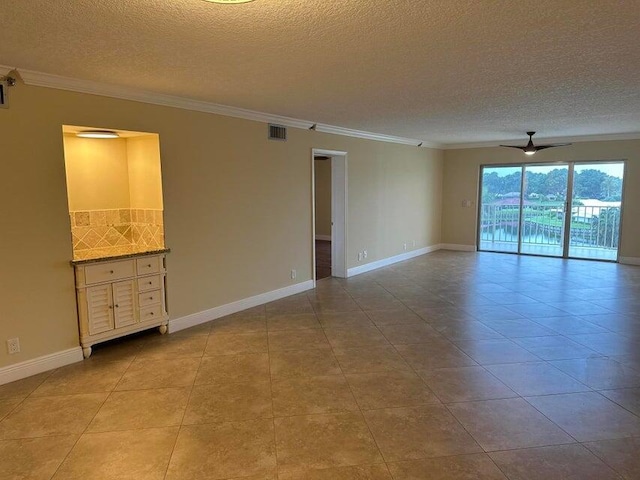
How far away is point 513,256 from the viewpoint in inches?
344

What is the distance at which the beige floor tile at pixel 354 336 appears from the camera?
13.1 feet

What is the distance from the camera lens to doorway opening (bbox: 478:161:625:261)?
8047mm

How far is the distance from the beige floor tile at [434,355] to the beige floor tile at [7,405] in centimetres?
302

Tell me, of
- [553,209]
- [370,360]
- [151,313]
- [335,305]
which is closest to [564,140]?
[553,209]

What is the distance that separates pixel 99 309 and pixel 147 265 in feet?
1.91

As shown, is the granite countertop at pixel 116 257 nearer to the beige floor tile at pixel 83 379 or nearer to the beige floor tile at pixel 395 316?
the beige floor tile at pixel 83 379

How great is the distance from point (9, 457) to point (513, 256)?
878 centimetres

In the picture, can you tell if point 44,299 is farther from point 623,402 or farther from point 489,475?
point 623,402

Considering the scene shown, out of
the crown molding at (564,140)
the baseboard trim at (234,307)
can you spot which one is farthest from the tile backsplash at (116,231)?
the crown molding at (564,140)

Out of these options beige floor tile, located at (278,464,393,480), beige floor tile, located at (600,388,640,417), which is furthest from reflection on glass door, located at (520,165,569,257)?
beige floor tile, located at (278,464,393,480)

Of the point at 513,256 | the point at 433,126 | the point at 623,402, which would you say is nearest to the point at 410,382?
the point at 623,402

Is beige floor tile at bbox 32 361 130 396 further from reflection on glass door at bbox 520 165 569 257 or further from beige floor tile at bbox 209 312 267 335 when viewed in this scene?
reflection on glass door at bbox 520 165 569 257

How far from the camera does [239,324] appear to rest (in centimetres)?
455

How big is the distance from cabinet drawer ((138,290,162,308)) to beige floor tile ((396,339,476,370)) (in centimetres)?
246
